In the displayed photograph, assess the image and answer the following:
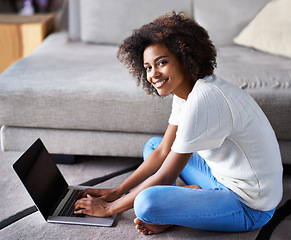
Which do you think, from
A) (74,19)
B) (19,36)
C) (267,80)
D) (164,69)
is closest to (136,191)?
(164,69)

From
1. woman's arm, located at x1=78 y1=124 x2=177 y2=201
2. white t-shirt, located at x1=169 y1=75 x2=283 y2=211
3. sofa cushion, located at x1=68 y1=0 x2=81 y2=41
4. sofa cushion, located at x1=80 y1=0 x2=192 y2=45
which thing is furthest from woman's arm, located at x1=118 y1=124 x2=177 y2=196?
sofa cushion, located at x1=68 y1=0 x2=81 y2=41

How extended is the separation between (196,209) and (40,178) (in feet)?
1.84

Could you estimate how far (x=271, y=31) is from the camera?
2.13 m

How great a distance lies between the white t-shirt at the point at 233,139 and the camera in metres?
1.10

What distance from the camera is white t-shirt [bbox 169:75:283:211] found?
1098 mm

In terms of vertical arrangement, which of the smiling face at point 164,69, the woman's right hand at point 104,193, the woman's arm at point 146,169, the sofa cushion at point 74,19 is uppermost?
the smiling face at point 164,69

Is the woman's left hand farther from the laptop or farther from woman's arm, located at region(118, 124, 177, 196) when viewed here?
woman's arm, located at region(118, 124, 177, 196)

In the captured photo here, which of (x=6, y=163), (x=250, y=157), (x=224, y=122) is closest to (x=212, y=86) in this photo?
(x=224, y=122)

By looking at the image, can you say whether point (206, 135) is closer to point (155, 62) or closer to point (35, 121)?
point (155, 62)

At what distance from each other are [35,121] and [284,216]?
3.56ft

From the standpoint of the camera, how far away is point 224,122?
110cm

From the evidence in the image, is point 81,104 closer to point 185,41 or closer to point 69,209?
point 69,209

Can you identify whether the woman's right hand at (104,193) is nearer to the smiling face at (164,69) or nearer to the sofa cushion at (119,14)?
the smiling face at (164,69)

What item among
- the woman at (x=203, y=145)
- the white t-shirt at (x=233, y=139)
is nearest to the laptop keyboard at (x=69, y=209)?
the woman at (x=203, y=145)
